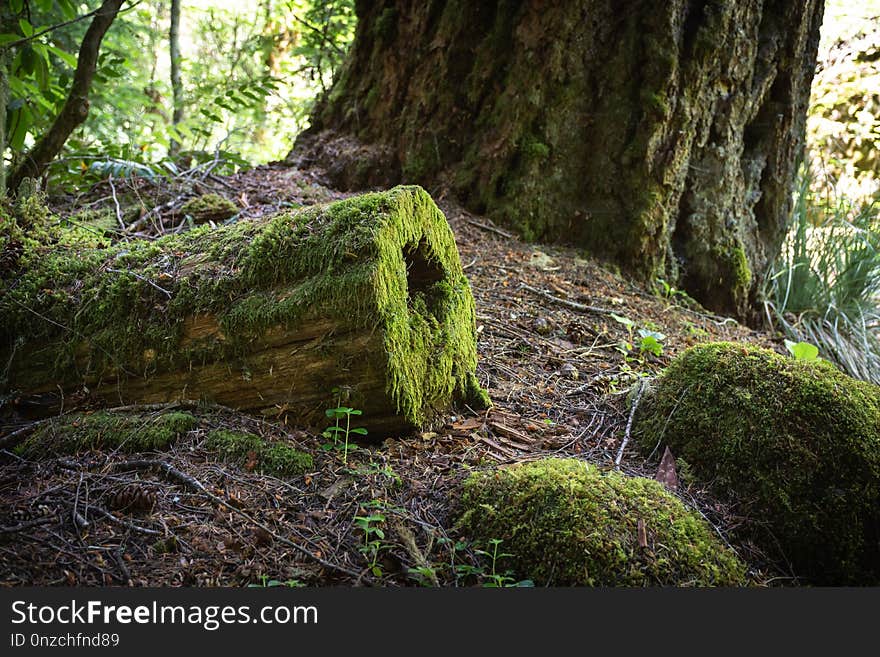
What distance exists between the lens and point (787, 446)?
2.59 metres

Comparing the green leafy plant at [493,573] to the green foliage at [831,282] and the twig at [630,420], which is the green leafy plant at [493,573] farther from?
the green foliage at [831,282]

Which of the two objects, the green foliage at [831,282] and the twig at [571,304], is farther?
the green foliage at [831,282]

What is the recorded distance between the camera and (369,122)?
6133mm

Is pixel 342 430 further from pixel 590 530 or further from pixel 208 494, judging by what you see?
pixel 590 530

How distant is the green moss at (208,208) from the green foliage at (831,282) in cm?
490

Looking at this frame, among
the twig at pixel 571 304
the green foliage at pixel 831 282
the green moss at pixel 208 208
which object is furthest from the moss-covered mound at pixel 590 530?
the green foliage at pixel 831 282

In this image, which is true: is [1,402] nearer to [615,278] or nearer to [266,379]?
[266,379]

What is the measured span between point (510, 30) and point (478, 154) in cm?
110

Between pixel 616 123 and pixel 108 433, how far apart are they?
446cm

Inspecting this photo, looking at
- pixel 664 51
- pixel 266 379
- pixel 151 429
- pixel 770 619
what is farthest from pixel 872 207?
pixel 151 429

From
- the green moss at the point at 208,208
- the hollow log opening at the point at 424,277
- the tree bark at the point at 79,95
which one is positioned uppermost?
the tree bark at the point at 79,95

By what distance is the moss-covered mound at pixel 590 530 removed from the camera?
2.00 m

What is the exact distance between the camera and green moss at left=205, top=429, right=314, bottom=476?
92.4 inches

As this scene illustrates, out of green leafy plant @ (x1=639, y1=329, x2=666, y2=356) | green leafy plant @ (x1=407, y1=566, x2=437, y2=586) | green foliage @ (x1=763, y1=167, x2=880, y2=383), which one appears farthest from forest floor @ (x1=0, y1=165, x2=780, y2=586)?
green foliage @ (x1=763, y1=167, x2=880, y2=383)
